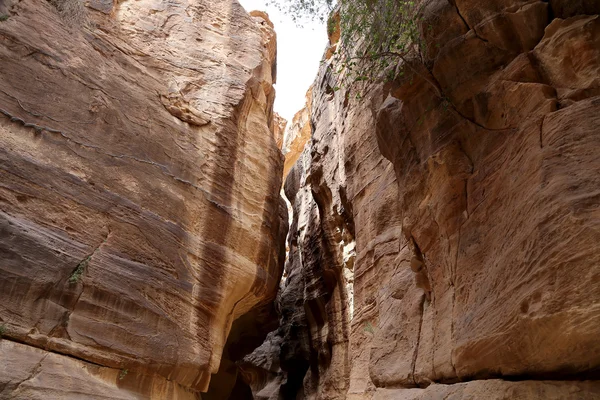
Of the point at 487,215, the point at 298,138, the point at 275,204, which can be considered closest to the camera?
the point at 487,215

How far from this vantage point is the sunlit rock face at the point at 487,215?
4.52 metres

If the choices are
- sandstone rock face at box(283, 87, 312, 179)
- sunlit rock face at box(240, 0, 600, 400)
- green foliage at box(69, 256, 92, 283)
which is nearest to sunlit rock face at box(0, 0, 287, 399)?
green foliage at box(69, 256, 92, 283)

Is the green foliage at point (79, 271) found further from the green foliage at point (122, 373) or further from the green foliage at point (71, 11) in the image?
the green foliage at point (71, 11)

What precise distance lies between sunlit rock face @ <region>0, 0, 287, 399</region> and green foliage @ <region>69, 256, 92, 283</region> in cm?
3

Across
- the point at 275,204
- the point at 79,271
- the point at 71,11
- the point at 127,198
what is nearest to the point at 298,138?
the point at 275,204

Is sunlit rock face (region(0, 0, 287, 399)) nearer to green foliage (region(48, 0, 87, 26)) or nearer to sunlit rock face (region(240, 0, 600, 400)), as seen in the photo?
green foliage (region(48, 0, 87, 26))

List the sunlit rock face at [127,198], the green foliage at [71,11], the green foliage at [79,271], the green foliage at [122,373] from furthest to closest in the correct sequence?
the green foliage at [71,11]
the green foliage at [122,373]
the green foliage at [79,271]
the sunlit rock face at [127,198]

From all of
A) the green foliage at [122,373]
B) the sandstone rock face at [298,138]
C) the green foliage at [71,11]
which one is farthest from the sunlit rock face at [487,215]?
the sandstone rock face at [298,138]

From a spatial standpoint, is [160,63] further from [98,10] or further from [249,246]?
[249,246]

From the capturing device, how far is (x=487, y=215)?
6.23m

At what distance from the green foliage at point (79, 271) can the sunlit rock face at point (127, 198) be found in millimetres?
26

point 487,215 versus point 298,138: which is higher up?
point 298,138

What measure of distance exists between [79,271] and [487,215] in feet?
23.5

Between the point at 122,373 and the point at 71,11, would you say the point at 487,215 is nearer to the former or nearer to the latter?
the point at 122,373
